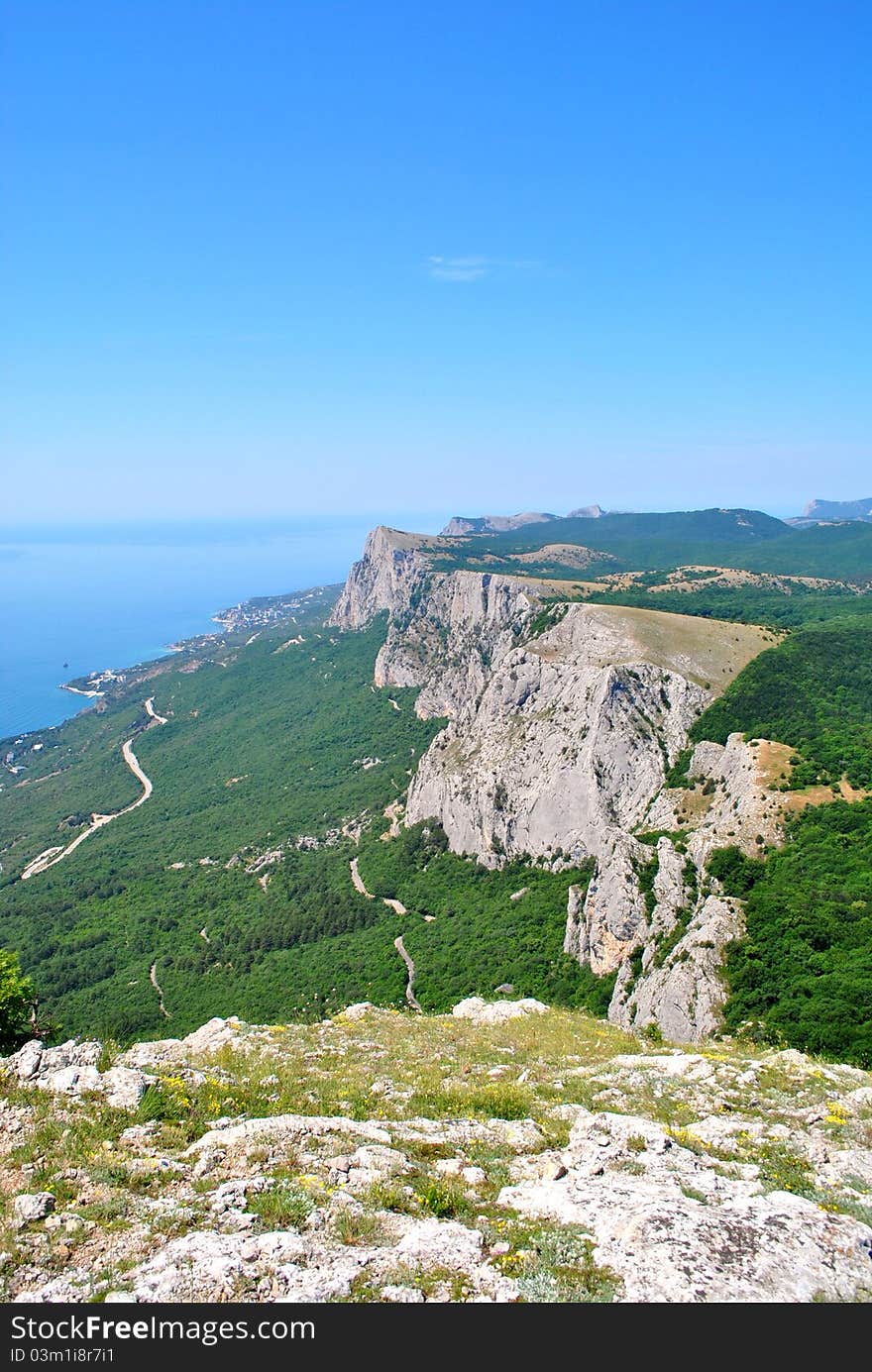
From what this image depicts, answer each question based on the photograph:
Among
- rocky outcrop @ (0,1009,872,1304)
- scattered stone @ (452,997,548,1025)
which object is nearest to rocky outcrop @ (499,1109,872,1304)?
rocky outcrop @ (0,1009,872,1304)

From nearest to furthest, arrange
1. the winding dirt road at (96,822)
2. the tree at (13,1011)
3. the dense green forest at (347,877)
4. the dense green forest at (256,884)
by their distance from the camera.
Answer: the tree at (13,1011) < the dense green forest at (347,877) < the dense green forest at (256,884) < the winding dirt road at (96,822)

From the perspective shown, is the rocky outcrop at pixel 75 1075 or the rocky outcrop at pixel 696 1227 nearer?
the rocky outcrop at pixel 696 1227

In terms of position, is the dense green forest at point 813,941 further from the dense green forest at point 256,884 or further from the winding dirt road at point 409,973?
the winding dirt road at point 409,973

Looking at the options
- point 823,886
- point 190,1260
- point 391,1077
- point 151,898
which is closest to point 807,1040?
point 823,886

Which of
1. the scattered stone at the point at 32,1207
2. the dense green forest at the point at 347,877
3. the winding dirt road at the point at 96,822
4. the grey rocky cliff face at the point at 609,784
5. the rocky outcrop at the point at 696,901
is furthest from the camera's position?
the winding dirt road at the point at 96,822

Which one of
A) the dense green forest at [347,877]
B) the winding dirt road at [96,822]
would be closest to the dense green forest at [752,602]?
the dense green forest at [347,877]

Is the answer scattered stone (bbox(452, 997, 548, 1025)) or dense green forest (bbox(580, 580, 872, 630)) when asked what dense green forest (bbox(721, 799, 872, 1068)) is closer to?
scattered stone (bbox(452, 997, 548, 1025))
